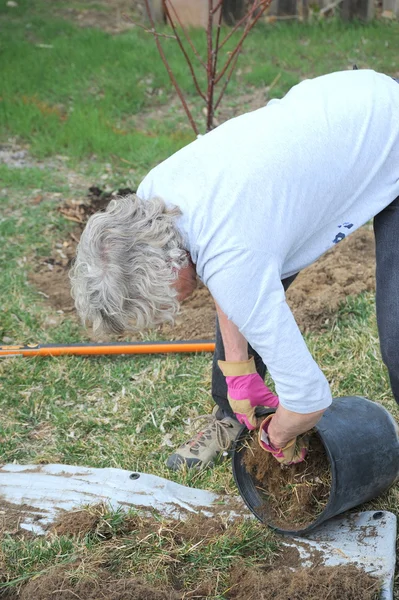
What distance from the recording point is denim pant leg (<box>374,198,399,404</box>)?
7.51 ft

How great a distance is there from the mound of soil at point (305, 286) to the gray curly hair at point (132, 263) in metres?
1.54

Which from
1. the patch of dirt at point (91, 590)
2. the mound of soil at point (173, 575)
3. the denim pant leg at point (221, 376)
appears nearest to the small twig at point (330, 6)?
the denim pant leg at point (221, 376)

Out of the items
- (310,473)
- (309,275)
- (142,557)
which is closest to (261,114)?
(310,473)

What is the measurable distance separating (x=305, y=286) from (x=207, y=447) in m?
1.35

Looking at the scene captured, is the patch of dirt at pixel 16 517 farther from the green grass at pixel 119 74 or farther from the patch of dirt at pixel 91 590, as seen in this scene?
the green grass at pixel 119 74

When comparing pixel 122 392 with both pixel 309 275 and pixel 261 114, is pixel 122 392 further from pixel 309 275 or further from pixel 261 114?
pixel 261 114

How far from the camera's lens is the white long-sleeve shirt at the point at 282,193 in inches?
74.4

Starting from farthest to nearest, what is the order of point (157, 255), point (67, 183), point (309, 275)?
point (67, 183), point (309, 275), point (157, 255)

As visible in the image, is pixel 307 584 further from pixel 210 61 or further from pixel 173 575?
pixel 210 61

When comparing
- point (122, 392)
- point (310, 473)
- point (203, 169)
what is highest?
point (203, 169)

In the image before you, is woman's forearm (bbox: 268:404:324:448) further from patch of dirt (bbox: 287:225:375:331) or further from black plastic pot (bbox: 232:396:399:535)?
patch of dirt (bbox: 287:225:375:331)

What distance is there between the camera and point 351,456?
247 centimetres

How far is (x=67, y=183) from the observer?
18.5 ft

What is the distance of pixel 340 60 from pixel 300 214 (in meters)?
5.85
